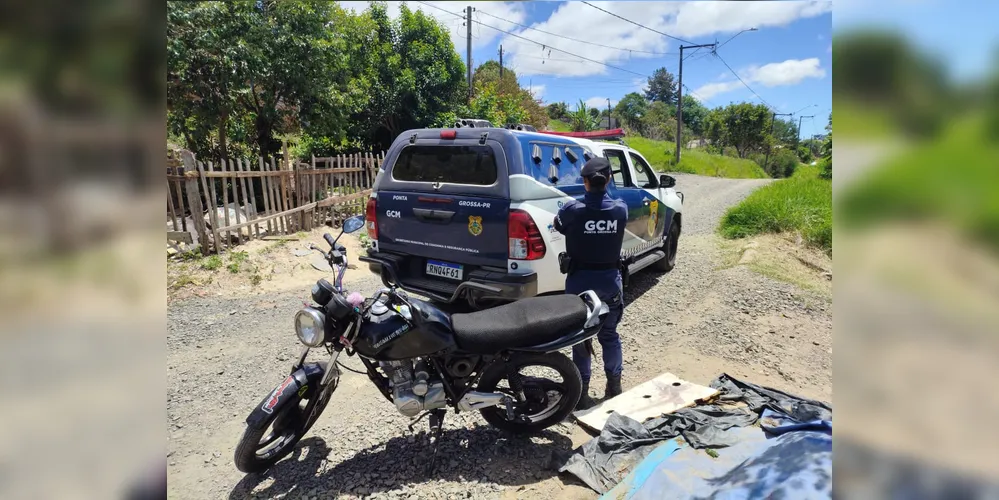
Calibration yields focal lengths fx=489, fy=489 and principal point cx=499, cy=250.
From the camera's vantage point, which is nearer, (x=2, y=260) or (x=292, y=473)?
(x=2, y=260)

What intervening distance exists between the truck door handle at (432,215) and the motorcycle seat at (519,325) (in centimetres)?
148

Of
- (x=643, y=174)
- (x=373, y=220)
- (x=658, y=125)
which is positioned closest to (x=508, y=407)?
(x=373, y=220)

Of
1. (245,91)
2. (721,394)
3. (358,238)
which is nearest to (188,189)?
(245,91)

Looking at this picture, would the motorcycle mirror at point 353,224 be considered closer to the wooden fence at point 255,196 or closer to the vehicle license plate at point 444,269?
the vehicle license plate at point 444,269

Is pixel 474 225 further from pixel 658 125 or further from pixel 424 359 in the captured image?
pixel 658 125

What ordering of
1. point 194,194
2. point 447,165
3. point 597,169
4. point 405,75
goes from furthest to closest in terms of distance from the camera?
point 405,75 → point 194,194 → point 447,165 → point 597,169

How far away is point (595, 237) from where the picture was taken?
3.45 meters

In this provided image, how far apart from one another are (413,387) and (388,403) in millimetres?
939

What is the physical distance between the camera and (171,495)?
2.64 metres

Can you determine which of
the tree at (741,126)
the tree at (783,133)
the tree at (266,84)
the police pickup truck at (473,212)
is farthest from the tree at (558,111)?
the police pickup truck at (473,212)

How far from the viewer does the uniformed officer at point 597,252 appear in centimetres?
344

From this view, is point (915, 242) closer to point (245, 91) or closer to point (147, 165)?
point (147, 165)

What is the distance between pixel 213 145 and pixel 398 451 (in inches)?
352

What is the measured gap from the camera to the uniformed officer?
3.44m
